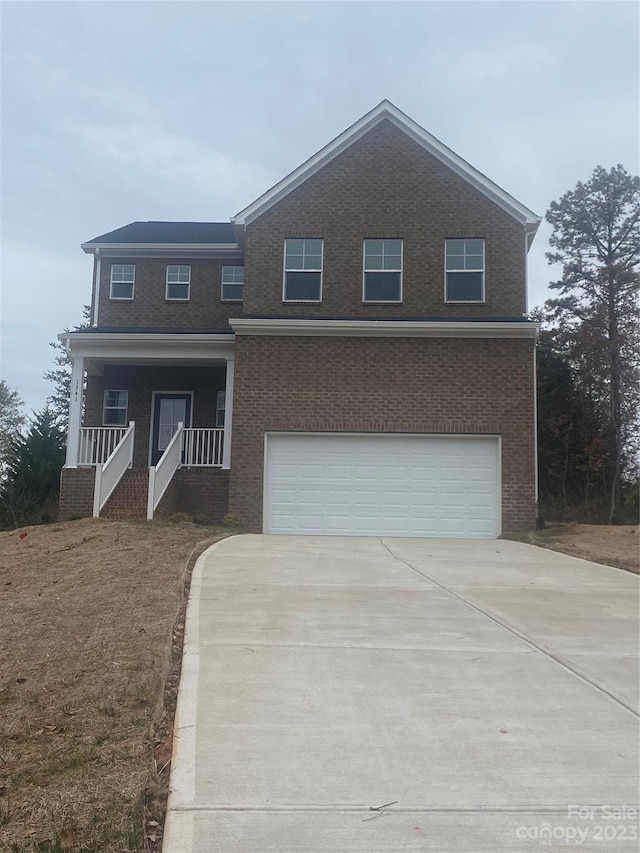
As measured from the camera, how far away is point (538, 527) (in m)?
16.4

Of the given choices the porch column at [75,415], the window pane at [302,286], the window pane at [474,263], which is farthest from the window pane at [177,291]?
the window pane at [474,263]

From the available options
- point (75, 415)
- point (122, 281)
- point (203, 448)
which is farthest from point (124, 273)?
point (203, 448)

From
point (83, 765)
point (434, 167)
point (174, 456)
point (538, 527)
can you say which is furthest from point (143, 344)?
point (83, 765)

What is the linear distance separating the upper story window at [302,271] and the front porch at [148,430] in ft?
6.75

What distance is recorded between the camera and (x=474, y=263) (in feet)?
57.2

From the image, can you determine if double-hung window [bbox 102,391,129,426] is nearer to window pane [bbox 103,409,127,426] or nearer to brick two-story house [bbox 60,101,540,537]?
window pane [bbox 103,409,127,426]

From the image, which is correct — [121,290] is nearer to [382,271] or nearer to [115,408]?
[115,408]

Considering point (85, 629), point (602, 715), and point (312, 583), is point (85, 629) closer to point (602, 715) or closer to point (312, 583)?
point (312, 583)

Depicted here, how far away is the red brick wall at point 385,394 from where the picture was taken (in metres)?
16.2

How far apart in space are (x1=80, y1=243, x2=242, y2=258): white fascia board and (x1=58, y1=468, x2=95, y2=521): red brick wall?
8.47m

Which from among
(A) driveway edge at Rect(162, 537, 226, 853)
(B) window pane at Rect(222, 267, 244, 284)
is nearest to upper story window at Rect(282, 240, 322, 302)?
(B) window pane at Rect(222, 267, 244, 284)

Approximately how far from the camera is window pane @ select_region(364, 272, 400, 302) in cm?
1742

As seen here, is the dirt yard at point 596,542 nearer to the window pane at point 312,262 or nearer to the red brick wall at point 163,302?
the window pane at point 312,262

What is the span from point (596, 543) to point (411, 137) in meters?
10.5
